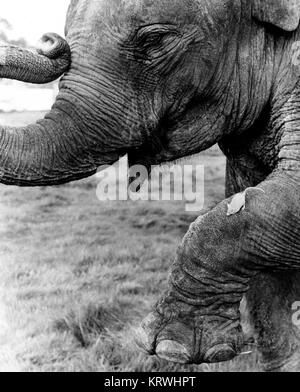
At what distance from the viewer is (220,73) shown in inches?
72.3

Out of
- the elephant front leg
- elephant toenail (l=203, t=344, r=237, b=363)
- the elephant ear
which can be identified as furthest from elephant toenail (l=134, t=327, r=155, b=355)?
the elephant ear

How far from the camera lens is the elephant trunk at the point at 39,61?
1.60 m

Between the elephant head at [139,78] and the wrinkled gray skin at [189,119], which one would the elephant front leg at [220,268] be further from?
the elephant head at [139,78]

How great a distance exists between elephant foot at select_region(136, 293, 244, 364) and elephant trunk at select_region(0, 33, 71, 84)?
0.55 m

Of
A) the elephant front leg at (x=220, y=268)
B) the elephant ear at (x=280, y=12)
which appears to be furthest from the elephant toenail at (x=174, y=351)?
the elephant ear at (x=280, y=12)

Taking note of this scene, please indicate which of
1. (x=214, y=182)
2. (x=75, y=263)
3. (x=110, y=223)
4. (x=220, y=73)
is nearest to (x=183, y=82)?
(x=220, y=73)

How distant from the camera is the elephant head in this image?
166 centimetres

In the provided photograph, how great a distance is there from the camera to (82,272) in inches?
134

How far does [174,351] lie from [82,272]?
1.64 metres

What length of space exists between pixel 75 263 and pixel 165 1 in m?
1.97

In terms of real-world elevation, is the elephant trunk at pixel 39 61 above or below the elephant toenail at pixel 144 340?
above

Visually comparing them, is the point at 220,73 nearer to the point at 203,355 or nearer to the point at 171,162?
the point at 171,162

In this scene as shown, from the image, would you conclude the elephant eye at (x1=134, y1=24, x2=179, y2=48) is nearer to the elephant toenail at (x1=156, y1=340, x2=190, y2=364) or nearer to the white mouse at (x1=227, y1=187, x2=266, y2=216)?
the white mouse at (x1=227, y1=187, x2=266, y2=216)

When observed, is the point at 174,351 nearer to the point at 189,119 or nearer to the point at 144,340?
the point at 144,340
